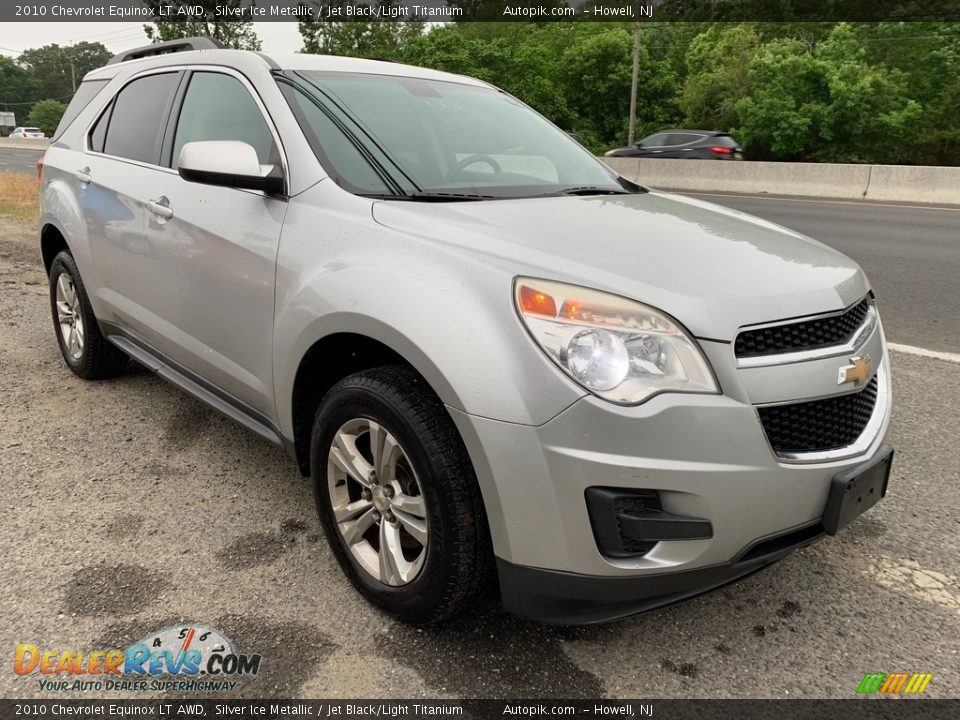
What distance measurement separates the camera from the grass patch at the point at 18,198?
37.3 ft

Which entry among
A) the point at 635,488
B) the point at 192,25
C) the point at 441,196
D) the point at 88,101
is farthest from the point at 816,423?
the point at 192,25

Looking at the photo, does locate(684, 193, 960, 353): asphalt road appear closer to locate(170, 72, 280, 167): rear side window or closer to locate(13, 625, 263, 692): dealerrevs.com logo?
locate(170, 72, 280, 167): rear side window

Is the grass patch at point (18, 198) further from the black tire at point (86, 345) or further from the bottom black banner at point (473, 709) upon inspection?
the bottom black banner at point (473, 709)

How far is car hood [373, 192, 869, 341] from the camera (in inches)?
77.8

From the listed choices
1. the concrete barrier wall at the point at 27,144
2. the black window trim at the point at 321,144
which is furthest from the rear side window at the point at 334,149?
the concrete barrier wall at the point at 27,144

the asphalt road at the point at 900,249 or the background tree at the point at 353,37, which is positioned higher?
the background tree at the point at 353,37

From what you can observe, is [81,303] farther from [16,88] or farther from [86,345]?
[16,88]

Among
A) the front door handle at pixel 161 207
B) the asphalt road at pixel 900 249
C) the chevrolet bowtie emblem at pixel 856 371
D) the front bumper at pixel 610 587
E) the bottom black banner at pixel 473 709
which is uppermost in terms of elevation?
the front door handle at pixel 161 207

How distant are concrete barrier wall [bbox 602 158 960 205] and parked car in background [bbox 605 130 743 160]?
80cm

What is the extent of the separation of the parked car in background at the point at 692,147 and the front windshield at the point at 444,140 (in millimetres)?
16953

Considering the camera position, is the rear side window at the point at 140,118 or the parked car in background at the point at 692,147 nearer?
the rear side window at the point at 140,118

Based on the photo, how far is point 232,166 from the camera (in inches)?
103

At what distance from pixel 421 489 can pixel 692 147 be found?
755 inches

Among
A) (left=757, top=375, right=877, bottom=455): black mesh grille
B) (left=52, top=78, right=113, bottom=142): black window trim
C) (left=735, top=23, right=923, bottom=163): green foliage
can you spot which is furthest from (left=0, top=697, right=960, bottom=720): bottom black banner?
(left=735, top=23, right=923, bottom=163): green foliage
